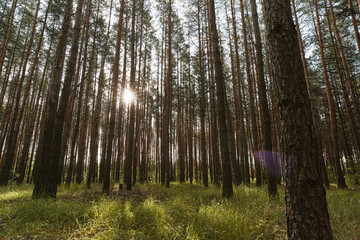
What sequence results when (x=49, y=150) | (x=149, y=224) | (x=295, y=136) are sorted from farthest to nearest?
(x=49, y=150), (x=149, y=224), (x=295, y=136)

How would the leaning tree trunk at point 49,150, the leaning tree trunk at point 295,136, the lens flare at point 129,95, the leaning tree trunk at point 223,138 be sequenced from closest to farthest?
the leaning tree trunk at point 295,136 < the leaning tree trunk at point 49,150 < the leaning tree trunk at point 223,138 < the lens flare at point 129,95

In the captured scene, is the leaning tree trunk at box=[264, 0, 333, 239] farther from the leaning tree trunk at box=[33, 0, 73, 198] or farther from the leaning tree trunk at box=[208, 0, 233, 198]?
the leaning tree trunk at box=[33, 0, 73, 198]

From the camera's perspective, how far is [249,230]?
2.74m

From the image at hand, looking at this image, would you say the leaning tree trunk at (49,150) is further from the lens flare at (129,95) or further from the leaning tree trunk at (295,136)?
the leaning tree trunk at (295,136)

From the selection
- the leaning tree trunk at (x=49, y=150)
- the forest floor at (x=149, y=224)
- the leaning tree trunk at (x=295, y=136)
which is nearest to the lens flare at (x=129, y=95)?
the leaning tree trunk at (x=49, y=150)

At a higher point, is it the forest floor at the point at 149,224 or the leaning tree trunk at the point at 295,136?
the leaning tree trunk at the point at 295,136

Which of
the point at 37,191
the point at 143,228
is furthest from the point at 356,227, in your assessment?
→ the point at 37,191

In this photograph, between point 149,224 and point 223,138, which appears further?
point 223,138

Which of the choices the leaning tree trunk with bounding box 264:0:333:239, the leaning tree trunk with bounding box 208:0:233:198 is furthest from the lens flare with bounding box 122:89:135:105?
the leaning tree trunk with bounding box 264:0:333:239

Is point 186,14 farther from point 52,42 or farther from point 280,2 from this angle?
point 280,2

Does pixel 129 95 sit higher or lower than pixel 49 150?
higher

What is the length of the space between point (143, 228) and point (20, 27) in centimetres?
1743

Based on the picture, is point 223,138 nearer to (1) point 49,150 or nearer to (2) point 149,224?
(2) point 149,224

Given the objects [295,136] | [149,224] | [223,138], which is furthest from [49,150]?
[295,136]
